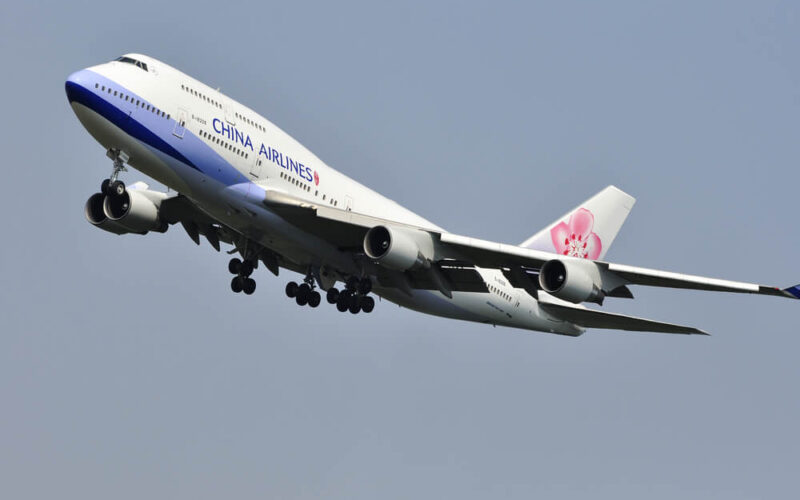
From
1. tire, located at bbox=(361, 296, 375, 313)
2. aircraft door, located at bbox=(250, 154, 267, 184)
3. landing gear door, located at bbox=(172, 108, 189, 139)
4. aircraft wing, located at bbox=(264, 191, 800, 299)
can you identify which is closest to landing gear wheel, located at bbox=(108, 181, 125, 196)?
landing gear door, located at bbox=(172, 108, 189, 139)

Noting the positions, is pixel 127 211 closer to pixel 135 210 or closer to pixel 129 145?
pixel 135 210

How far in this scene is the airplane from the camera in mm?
39875

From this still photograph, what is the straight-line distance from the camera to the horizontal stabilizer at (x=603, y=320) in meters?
47.8

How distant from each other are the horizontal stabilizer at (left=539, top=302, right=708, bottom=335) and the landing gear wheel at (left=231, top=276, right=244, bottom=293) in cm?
1190

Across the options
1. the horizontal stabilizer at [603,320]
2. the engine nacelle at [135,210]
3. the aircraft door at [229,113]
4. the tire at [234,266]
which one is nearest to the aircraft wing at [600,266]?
the horizontal stabilizer at [603,320]

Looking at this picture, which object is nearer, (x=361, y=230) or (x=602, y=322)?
(x=361, y=230)

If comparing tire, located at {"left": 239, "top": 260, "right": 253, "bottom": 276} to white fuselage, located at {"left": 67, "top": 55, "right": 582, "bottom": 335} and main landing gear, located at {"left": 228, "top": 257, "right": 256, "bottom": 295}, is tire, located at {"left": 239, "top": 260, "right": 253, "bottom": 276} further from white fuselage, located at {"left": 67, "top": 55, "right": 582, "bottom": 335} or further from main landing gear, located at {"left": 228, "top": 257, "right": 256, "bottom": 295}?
white fuselage, located at {"left": 67, "top": 55, "right": 582, "bottom": 335}

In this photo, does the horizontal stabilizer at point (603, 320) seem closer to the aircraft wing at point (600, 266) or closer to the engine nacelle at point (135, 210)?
the aircraft wing at point (600, 266)

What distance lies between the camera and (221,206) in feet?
136

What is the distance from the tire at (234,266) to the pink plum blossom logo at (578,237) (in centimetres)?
1328

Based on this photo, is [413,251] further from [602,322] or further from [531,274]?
[602,322]

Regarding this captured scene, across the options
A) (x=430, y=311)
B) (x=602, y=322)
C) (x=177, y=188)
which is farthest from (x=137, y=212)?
(x=602, y=322)

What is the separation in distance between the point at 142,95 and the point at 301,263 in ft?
31.3

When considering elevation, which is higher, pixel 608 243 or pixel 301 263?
pixel 608 243
